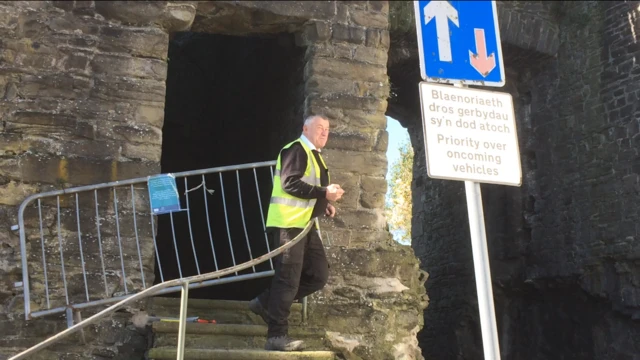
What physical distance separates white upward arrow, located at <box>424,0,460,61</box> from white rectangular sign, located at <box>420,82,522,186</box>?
173mm

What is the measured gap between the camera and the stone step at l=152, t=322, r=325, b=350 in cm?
473

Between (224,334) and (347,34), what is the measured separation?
8.43ft

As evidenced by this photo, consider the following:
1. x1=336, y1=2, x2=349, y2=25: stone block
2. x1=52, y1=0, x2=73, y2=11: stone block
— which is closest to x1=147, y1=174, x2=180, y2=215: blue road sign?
x1=52, y1=0, x2=73, y2=11: stone block

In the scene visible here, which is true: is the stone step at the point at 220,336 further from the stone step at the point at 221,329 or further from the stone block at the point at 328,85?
the stone block at the point at 328,85

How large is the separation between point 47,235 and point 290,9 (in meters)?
2.49

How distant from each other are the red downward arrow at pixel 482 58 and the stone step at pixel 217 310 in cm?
270

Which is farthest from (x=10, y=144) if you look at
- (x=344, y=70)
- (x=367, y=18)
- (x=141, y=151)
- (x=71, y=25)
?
(x=367, y=18)

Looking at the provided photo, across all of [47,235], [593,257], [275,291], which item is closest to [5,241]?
[47,235]

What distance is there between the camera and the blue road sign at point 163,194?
5.08 metres

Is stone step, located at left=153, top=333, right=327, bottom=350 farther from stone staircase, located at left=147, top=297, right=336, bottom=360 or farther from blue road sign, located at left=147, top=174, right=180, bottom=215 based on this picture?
blue road sign, located at left=147, top=174, right=180, bottom=215

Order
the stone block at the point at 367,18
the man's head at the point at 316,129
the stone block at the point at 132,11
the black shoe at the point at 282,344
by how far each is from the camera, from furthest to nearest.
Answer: the stone block at the point at 367,18
the stone block at the point at 132,11
the man's head at the point at 316,129
the black shoe at the point at 282,344

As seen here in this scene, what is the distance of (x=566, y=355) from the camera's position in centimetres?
888

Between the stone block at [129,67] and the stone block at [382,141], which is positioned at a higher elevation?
the stone block at [129,67]

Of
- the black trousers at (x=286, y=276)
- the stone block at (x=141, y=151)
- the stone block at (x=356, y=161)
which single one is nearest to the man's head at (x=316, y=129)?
the black trousers at (x=286, y=276)
